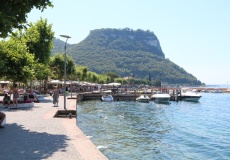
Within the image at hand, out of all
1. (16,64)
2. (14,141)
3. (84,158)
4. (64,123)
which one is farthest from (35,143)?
(16,64)

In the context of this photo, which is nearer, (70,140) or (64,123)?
(70,140)

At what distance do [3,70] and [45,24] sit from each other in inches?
678

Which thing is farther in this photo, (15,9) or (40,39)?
(40,39)

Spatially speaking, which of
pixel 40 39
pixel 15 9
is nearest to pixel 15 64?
pixel 15 9

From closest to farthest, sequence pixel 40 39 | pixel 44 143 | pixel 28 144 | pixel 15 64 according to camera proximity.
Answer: pixel 28 144 < pixel 44 143 < pixel 15 64 < pixel 40 39

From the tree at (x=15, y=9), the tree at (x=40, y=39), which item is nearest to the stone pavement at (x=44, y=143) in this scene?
the tree at (x=15, y=9)

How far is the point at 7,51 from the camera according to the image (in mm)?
24000

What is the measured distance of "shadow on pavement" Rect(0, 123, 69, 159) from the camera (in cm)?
879

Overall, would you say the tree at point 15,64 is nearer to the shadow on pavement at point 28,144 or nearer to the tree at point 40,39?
the shadow on pavement at point 28,144

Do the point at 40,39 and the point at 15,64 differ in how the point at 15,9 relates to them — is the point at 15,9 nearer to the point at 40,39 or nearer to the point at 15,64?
the point at 15,64

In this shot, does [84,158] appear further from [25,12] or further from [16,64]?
[16,64]

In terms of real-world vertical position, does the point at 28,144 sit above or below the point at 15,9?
below

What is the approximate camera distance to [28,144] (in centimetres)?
1028

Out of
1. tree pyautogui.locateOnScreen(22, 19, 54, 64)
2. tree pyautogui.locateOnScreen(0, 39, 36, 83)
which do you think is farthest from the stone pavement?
tree pyautogui.locateOnScreen(22, 19, 54, 64)
